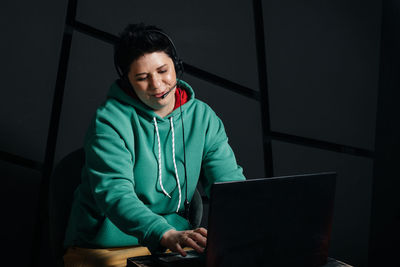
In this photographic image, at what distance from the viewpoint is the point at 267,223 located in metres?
0.90

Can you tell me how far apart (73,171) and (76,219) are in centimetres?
16

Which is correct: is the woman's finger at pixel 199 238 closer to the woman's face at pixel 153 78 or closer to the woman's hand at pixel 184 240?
the woman's hand at pixel 184 240

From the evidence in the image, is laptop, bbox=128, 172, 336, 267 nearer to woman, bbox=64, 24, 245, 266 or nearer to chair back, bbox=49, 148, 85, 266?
woman, bbox=64, 24, 245, 266

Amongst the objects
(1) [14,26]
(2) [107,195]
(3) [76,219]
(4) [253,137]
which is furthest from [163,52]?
(4) [253,137]

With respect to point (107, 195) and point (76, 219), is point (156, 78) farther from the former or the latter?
point (76, 219)

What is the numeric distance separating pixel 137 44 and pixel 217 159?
459 mm

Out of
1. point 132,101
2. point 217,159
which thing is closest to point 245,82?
point 217,159

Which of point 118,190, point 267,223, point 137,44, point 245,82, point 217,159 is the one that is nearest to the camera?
point 267,223

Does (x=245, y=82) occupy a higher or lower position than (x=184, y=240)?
higher

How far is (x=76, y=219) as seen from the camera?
4.29 feet

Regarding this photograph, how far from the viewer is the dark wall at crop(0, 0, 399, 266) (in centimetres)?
167

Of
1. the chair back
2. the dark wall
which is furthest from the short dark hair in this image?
the dark wall

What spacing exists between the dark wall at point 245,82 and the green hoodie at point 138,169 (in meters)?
0.46

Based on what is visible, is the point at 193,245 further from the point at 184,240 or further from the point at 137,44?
the point at 137,44
